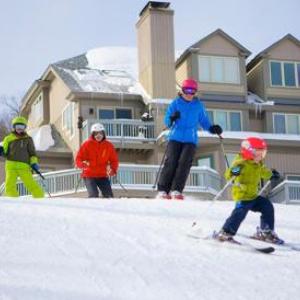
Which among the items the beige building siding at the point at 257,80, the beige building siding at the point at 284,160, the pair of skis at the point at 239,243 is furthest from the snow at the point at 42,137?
the pair of skis at the point at 239,243

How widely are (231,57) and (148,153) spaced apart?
582 cm

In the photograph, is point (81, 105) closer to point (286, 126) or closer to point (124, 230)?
point (286, 126)

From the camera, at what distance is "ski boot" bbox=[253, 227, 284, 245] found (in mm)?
8617

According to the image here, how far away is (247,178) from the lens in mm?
8992

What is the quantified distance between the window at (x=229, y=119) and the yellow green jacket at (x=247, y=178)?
963 inches

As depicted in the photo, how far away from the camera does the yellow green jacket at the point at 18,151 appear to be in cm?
1318

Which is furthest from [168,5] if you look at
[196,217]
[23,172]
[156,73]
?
[196,217]

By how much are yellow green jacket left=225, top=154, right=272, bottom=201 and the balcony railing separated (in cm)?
2199

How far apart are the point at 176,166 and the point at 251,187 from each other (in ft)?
11.1

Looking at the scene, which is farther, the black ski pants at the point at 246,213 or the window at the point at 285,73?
the window at the point at 285,73

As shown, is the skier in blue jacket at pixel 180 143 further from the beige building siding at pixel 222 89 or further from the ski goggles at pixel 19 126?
the beige building siding at pixel 222 89

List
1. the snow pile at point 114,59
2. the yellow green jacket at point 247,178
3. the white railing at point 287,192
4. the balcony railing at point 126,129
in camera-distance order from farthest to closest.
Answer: the snow pile at point 114,59 < the balcony railing at point 126,129 < the white railing at point 287,192 < the yellow green jacket at point 247,178

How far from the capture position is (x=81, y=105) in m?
33.3

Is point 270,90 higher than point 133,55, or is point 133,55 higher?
point 133,55
